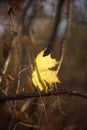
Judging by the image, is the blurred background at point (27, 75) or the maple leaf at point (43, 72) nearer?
the maple leaf at point (43, 72)

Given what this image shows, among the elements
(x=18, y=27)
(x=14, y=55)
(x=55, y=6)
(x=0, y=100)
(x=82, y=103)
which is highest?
(x=55, y=6)

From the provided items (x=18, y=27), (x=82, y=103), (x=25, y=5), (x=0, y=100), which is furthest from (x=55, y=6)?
(x=0, y=100)

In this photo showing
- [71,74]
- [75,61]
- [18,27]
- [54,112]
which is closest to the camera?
[54,112]

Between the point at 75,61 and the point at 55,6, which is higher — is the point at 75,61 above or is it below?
below

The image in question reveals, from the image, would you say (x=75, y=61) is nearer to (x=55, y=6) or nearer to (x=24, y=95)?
(x=55, y=6)

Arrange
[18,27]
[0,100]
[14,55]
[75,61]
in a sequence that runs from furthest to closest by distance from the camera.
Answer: [75,61]
[14,55]
[18,27]
[0,100]

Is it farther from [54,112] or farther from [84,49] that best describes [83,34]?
[54,112]

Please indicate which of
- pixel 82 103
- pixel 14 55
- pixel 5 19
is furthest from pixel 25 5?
pixel 82 103

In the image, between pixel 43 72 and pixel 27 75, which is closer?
pixel 43 72

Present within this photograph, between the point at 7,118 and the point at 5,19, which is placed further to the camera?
the point at 5,19

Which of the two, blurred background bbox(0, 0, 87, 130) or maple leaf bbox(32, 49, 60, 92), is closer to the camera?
maple leaf bbox(32, 49, 60, 92)
